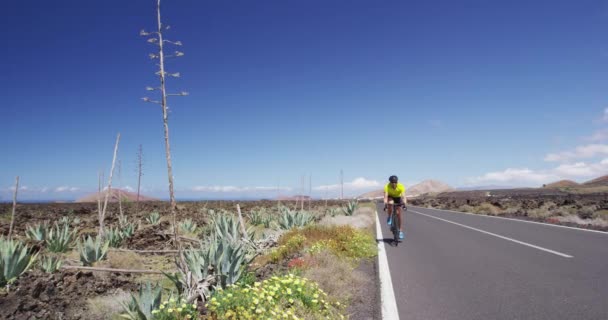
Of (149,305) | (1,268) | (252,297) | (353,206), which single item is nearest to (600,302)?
(252,297)

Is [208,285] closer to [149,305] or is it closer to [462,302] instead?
[149,305]

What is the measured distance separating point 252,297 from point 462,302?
9.33 feet

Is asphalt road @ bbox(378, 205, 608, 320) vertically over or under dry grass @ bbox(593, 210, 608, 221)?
under

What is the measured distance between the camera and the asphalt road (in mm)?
4773

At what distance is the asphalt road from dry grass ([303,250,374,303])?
0.65 metres

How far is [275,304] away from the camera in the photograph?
4.43m

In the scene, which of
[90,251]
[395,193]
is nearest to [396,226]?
[395,193]

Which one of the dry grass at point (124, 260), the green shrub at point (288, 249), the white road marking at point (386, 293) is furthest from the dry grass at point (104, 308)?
the dry grass at point (124, 260)

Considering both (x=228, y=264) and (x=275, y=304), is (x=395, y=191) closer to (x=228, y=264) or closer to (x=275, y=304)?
(x=228, y=264)

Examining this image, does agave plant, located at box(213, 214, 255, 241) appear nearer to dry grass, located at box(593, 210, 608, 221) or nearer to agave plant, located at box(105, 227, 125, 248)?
agave plant, located at box(105, 227, 125, 248)

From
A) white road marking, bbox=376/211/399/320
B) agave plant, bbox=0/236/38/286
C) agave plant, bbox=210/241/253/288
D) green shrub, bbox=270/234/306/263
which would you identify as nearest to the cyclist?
white road marking, bbox=376/211/399/320

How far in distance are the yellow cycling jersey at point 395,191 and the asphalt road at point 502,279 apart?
1.47 meters

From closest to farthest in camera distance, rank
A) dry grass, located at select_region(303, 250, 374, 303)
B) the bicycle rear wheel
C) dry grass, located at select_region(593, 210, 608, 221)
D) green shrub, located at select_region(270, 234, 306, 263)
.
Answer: dry grass, located at select_region(303, 250, 374, 303), green shrub, located at select_region(270, 234, 306, 263), the bicycle rear wheel, dry grass, located at select_region(593, 210, 608, 221)

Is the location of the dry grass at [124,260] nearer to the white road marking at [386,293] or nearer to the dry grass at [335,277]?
the dry grass at [335,277]
